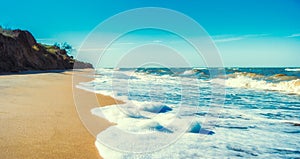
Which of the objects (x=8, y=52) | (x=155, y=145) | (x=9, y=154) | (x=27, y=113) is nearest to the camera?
(x=9, y=154)

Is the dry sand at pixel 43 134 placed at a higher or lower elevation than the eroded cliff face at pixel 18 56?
lower

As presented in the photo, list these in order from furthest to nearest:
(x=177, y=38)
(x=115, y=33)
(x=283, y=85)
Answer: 1. (x=283, y=85)
2. (x=177, y=38)
3. (x=115, y=33)

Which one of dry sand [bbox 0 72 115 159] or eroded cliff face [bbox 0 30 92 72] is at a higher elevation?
eroded cliff face [bbox 0 30 92 72]

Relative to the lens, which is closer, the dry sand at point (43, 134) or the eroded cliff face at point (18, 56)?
the dry sand at point (43, 134)

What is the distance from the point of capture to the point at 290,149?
9.27 feet

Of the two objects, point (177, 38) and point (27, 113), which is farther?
point (27, 113)

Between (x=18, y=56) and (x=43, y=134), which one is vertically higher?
(x=18, y=56)

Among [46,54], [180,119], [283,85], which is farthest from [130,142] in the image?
[46,54]

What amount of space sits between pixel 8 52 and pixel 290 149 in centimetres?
2066

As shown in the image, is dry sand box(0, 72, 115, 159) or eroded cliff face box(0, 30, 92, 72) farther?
eroded cliff face box(0, 30, 92, 72)

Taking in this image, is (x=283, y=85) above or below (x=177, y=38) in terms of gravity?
below

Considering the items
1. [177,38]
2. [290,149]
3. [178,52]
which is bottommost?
[290,149]

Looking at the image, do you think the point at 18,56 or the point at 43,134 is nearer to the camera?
the point at 43,134

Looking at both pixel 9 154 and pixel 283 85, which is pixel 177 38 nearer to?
pixel 9 154
